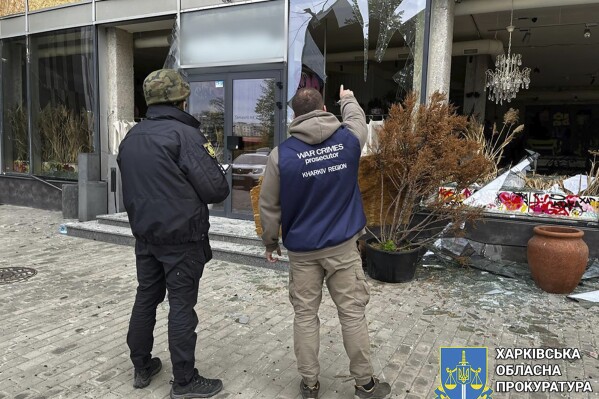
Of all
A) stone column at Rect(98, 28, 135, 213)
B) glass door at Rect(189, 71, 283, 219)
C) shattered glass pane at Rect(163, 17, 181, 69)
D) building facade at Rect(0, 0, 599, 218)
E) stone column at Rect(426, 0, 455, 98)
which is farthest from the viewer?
stone column at Rect(98, 28, 135, 213)

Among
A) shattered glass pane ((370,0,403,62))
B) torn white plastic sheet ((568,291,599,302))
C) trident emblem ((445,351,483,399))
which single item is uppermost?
shattered glass pane ((370,0,403,62))

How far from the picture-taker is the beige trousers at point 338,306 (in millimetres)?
2713

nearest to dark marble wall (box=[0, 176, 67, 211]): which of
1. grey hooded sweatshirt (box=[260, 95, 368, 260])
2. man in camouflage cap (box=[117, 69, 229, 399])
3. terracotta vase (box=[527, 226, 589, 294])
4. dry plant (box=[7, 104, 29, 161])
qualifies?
dry plant (box=[7, 104, 29, 161])

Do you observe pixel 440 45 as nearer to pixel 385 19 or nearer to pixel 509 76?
Result: pixel 385 19

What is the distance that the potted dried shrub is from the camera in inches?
189

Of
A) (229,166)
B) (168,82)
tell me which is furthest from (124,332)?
(229,166)

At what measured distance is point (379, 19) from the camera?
645 cm

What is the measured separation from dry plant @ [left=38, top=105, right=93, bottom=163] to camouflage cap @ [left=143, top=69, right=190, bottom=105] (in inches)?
268

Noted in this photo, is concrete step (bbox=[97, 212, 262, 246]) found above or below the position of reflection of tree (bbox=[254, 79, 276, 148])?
below

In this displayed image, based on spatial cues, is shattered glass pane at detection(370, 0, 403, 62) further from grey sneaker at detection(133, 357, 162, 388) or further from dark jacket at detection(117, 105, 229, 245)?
grey sneaker at detection(133, 357, 162, 388)

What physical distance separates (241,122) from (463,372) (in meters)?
5.72

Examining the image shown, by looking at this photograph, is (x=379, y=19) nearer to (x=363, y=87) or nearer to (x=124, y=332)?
(x=363, y=87)

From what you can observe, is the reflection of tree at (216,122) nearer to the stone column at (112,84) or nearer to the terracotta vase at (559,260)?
the stone column at (112,84)

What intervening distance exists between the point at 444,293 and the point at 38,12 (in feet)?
29.6
